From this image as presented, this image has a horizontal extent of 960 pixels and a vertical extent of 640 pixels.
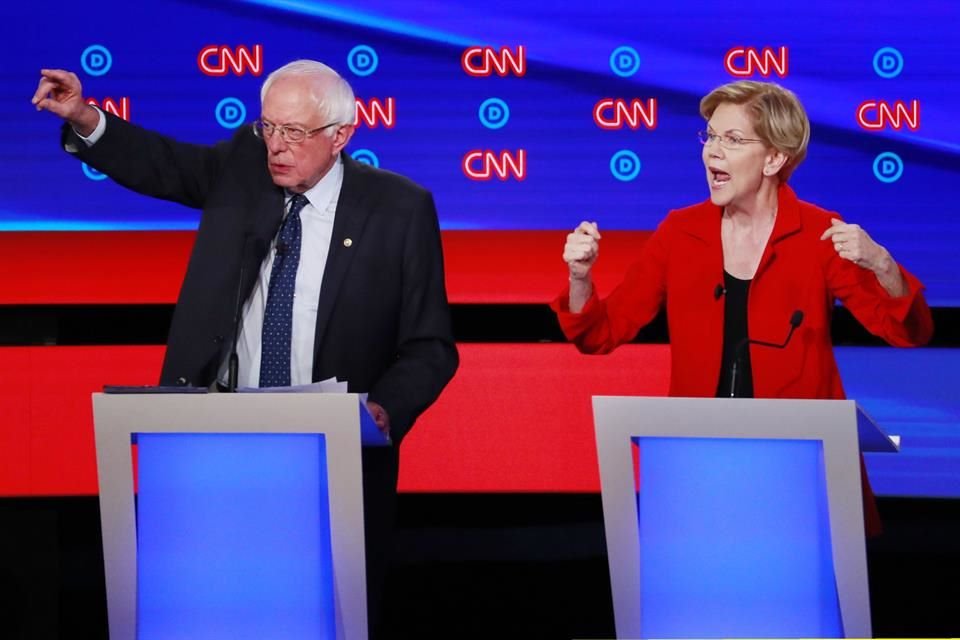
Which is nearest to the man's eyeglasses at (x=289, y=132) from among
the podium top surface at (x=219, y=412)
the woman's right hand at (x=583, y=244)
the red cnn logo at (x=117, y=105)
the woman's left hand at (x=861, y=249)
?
the woman's right hand at (x=583, y=244)

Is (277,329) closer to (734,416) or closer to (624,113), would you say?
(734,416)

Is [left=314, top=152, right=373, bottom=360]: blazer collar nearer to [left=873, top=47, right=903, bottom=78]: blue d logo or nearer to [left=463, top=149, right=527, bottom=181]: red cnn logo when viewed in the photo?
[left=463, top=149, right=527, bottom=181]: red cnn logo

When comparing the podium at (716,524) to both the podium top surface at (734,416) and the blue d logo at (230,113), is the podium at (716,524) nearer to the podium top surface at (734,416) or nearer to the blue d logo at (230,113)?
the podium top surface at (734,416)

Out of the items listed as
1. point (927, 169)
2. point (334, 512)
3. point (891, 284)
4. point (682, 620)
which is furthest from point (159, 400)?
point (927, 169)

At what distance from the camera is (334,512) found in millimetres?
2318

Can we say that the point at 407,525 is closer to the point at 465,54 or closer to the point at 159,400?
the point at 465,54

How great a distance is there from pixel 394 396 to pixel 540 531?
218 cm

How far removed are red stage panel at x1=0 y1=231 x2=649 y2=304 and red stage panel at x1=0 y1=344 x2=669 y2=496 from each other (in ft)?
0.69

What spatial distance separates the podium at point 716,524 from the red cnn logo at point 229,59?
257 cm

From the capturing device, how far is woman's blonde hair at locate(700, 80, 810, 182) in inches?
121

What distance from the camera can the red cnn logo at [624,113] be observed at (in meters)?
4.58

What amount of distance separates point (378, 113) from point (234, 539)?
2.49 m

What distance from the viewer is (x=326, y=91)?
299cm

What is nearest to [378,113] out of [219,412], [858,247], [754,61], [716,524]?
[754,61]
